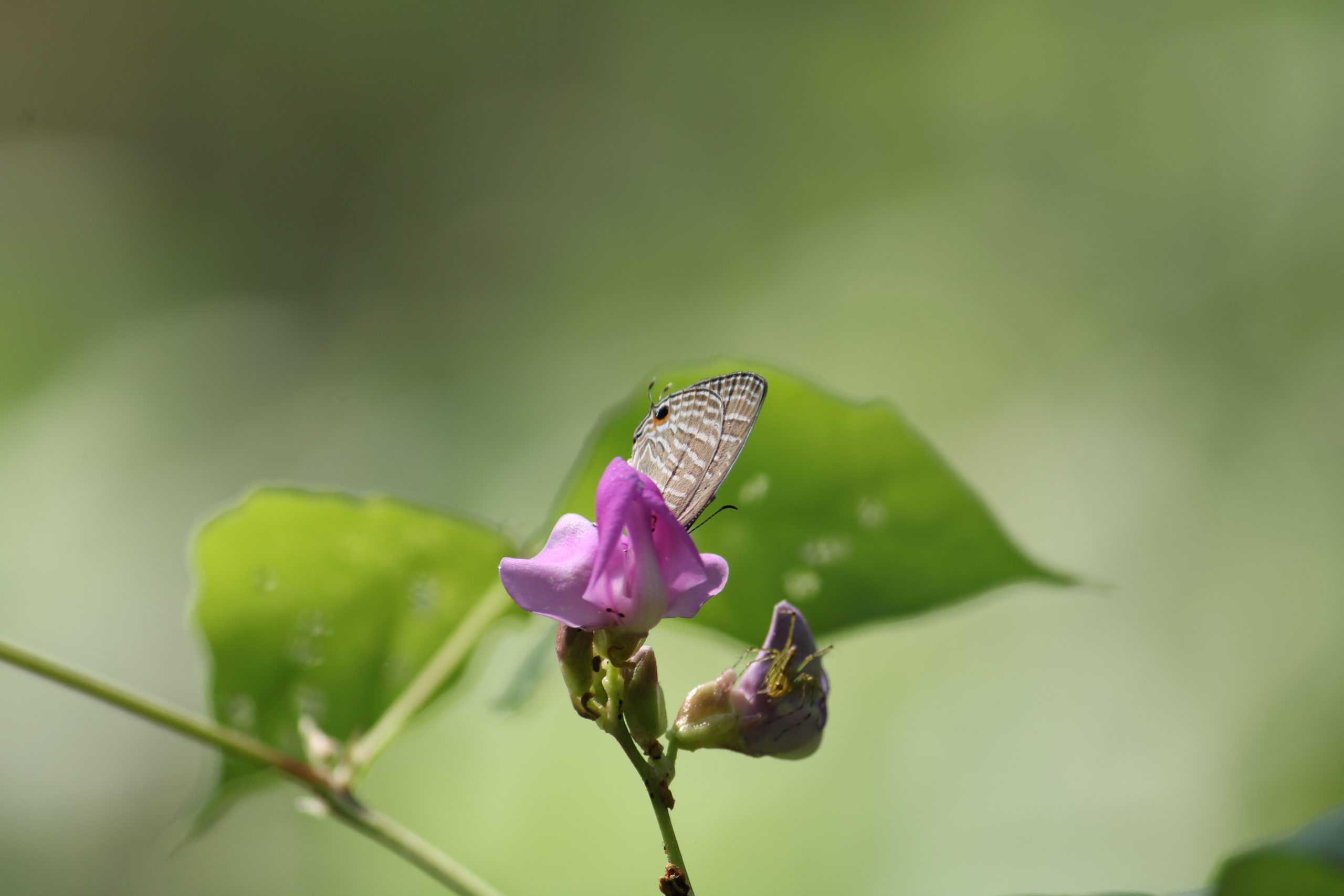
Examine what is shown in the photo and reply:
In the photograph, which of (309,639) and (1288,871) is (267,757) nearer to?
(309,639)

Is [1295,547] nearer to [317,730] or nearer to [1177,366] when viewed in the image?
[1177,366]

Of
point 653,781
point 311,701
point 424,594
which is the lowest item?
point 311,701

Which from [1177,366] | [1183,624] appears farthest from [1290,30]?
[1183,624]

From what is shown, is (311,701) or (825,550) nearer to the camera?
(825,550)

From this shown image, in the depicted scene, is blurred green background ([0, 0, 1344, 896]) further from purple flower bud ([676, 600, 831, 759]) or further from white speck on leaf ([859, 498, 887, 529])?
purple flower bud ([676, 600, 831, 759])

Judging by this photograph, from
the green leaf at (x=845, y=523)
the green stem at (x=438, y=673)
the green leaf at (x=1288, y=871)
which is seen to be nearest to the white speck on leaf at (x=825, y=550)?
the green leaf at (x=845, y=523)

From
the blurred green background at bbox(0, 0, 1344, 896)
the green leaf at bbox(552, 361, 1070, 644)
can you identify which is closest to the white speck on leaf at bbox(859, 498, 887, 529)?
the green leaf at bbox(552, 361, 1070, 644)

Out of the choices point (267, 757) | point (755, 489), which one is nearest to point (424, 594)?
point (267, 757)

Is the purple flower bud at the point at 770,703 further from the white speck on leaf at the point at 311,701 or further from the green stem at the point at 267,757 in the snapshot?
the white speck on leaf at the point at 311,701
